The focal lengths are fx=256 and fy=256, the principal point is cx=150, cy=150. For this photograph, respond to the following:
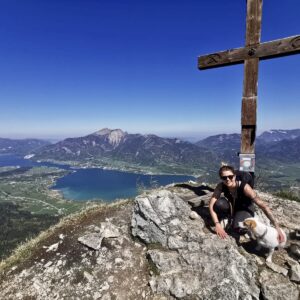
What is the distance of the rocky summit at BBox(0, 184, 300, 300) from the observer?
5836 mm

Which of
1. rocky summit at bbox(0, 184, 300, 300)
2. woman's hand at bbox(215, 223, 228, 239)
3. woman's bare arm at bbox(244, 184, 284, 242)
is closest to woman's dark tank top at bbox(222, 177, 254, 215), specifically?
woman's bare arm at bbox(244, 184, 284, 242)

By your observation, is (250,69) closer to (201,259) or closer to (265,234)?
(265,234)

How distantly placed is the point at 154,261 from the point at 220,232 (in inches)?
75.2

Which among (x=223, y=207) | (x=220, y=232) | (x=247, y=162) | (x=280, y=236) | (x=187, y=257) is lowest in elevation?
(x=187, y=257)

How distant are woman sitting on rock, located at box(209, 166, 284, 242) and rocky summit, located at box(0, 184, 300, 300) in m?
0.50

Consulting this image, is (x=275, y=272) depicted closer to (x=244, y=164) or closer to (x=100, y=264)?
(x=244, y=164)

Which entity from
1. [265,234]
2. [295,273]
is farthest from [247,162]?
[295,273]

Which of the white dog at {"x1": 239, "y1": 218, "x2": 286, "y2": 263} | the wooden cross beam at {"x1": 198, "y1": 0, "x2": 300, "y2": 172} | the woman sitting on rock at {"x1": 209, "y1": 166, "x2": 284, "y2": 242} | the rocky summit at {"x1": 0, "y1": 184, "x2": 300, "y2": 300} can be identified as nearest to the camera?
the rocky summit at {"x1": 0, "y1": 184, "x2": 300, "y2": 300}

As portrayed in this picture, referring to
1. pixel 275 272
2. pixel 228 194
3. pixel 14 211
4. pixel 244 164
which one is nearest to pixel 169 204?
pixel 228 194

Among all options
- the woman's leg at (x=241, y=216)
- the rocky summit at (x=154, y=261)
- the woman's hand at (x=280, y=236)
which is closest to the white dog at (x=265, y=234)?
the woman's hand at (x=280, y=236)

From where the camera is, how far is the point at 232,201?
710cm

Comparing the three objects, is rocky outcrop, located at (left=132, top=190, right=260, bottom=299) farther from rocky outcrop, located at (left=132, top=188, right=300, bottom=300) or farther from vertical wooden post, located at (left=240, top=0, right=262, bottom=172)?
vertical wooden post, located at (left=240, top=0, right=262, bottom=172)

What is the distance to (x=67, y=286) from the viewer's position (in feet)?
20.5

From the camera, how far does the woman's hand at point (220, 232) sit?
6824 mm
